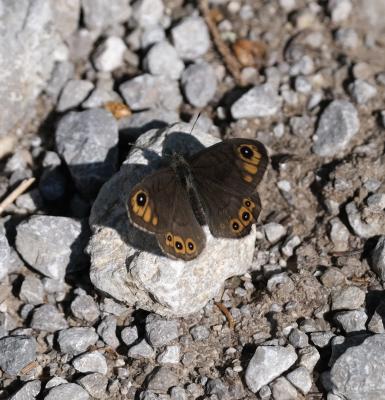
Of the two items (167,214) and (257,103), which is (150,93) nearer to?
(257,103)

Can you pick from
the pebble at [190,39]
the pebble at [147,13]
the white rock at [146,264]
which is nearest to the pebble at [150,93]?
the pebble at [190,39]

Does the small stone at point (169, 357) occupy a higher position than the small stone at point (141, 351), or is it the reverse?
the small stone at point (141, 351)

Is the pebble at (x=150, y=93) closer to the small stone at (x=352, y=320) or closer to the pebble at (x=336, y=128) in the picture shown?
the pebble at (x=336, y=128)

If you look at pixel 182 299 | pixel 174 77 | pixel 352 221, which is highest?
pixel 174 77

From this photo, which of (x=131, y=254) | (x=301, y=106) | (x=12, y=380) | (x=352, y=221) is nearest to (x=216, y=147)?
(x=131, y=254)

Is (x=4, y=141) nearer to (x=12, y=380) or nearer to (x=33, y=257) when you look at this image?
(x=33, y=257)

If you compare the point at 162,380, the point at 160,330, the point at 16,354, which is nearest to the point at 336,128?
the point at 160,330
